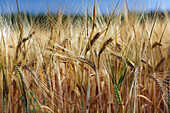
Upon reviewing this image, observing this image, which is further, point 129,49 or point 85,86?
point 85,86

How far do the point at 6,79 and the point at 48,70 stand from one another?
27 centimetres

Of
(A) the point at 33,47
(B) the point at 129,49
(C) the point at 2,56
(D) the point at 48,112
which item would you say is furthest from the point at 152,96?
(C) the point at 2,56

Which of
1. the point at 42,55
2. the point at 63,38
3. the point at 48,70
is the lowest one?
the point at 48,70

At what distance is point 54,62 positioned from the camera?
133cm

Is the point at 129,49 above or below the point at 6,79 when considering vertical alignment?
above

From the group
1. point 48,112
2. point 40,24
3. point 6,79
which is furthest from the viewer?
point 40,24

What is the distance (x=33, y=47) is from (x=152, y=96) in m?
1.01

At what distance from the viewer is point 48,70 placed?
4.39 feet

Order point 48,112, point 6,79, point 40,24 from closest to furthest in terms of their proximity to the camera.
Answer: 1. point 6,79
2. point 48,112
3. point 40,24

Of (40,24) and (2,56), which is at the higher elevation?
(40,24)

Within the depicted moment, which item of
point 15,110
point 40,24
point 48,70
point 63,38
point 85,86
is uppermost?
point 40,24

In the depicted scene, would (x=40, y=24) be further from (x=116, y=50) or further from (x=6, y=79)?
(x=116, y=50)

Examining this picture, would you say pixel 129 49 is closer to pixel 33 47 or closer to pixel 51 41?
pixel 51 41

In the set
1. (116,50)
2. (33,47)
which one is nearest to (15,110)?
(33,47)
